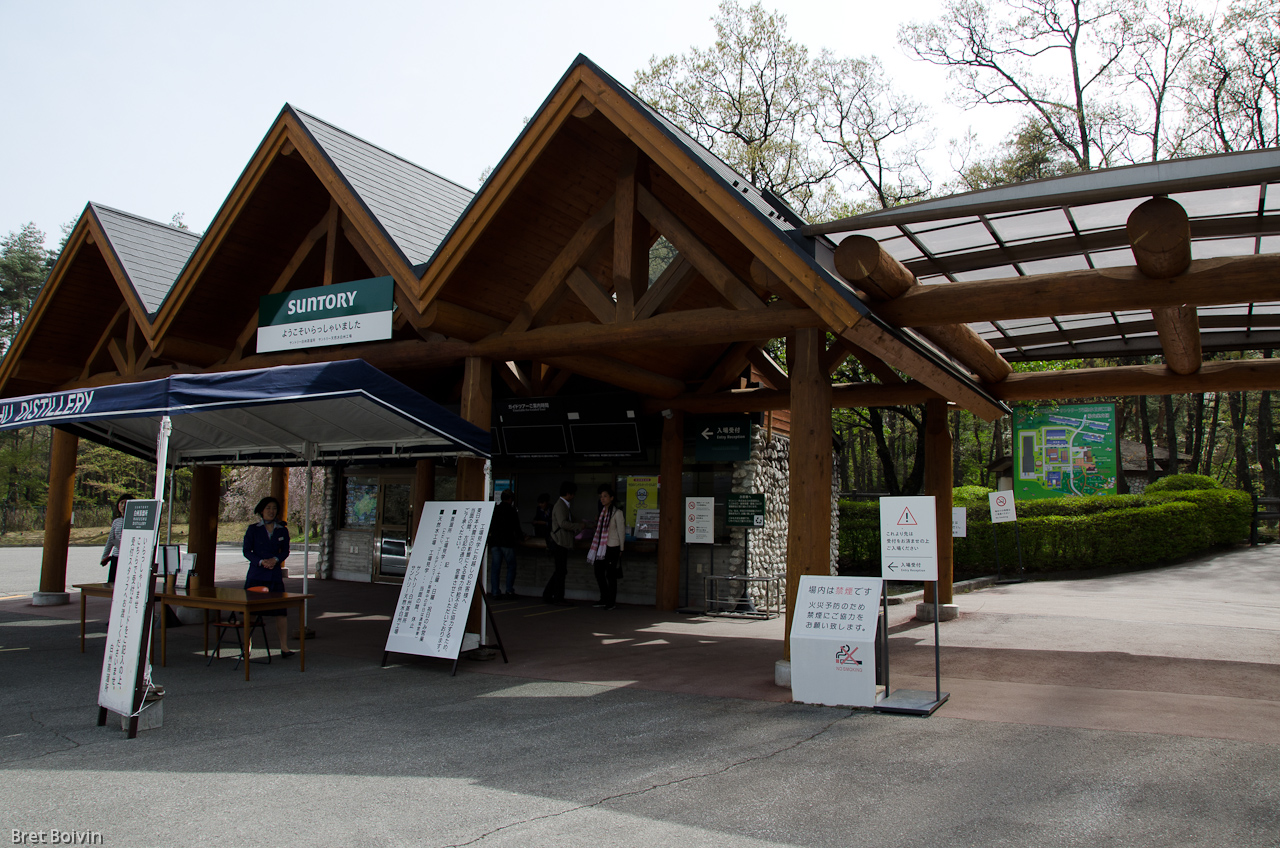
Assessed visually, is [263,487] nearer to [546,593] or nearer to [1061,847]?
[546,593]

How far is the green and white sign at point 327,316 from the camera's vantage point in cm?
913

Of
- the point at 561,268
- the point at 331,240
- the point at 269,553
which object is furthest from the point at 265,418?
the point at 561,268

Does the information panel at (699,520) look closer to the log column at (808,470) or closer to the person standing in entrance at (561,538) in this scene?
the person standing in entrance at (561,538)

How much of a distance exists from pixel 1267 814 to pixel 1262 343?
297 inches

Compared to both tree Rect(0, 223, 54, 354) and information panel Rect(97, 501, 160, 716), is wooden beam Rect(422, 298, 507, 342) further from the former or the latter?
tree Rect(0, 223, 54, 354)

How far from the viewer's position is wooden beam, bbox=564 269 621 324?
794 centimetres

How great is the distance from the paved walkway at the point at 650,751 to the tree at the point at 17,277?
42116 millimetres

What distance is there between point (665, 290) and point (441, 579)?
11.3 ft

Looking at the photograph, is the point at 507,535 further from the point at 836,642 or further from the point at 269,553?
the point at 836,642

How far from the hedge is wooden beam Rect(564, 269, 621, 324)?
551 inches

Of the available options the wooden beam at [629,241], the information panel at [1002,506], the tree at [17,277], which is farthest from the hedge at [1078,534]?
the tree at [17,277]

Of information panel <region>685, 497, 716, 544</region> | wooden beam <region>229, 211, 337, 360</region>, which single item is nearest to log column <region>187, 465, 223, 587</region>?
wooden beam <region>229, 211, 337, 360</region>

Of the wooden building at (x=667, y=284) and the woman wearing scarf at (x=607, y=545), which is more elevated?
the wooden building at (x=667, y=284)

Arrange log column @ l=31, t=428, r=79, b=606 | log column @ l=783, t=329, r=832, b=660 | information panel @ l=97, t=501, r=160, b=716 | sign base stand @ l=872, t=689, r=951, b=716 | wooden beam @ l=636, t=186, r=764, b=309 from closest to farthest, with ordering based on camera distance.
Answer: information panel @ l=97, t=501, r=160, b=716
sign base stand @ l=872, t=689, r=951, b=716
log column @ l=783, t=329, r=832, b=660
wooden beam @ l=636, t=186, r=764, b=309
log column @ l=31, t=428, r=79, b=606
